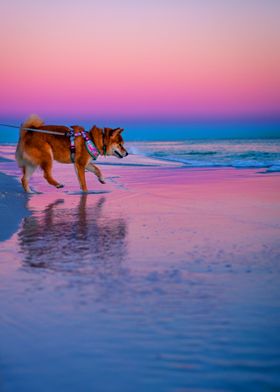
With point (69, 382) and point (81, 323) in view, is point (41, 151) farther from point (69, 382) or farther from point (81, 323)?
point (69, 382)

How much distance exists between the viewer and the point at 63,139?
855cm

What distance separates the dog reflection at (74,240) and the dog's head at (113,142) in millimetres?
2929

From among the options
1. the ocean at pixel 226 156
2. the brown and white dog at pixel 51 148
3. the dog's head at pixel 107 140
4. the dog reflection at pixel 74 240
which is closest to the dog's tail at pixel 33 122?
the brown and white dog at pixel 51 148

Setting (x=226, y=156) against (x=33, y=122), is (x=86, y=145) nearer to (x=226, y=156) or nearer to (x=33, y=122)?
(x=33, y=122)

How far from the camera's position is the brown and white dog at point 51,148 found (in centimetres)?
832

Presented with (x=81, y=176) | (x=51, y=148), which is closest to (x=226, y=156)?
(x=81, y=176)

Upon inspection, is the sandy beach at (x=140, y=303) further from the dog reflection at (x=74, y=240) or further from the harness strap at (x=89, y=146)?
the harness strap at (x=89, y=146)

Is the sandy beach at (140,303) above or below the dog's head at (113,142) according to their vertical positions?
below

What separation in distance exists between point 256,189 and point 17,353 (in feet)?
22.2

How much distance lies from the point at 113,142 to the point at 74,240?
16.2ft

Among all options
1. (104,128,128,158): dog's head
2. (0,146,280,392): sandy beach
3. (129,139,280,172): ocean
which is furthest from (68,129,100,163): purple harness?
(129,139,280,172): ocean

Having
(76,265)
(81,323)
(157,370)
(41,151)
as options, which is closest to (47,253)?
(76,265)

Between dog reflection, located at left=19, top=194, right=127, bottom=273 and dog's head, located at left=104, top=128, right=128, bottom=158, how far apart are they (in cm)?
293

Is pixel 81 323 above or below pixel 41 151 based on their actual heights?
below
